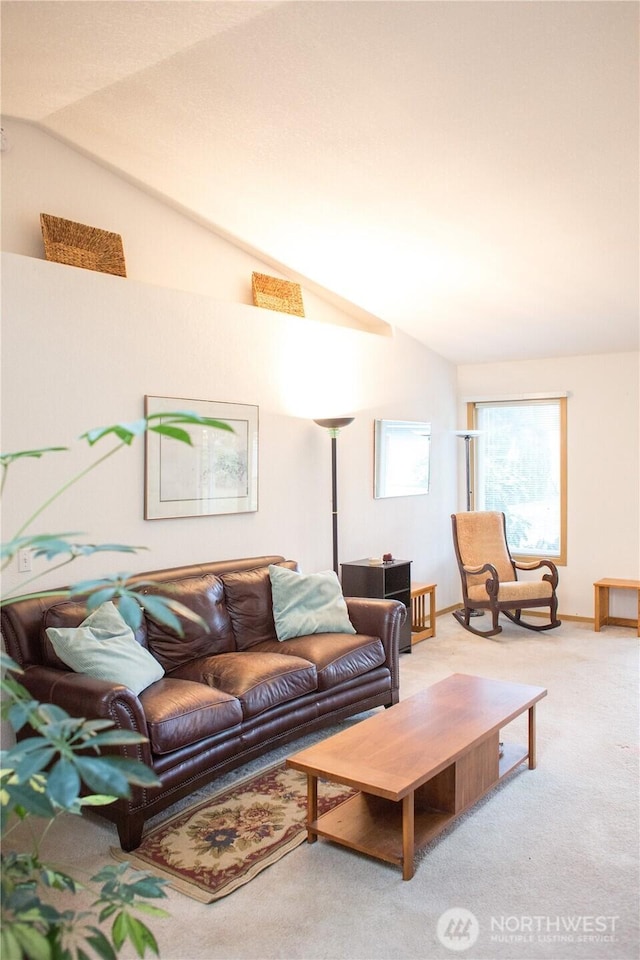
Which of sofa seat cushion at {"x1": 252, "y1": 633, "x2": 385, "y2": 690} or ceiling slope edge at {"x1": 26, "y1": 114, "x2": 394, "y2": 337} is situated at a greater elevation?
ceiling slope edge at {"x1": 26, "y1": 114, "x2": 394, "y2": 337}

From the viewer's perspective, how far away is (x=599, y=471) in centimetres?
660

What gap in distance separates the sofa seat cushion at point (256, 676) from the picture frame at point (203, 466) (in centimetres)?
93

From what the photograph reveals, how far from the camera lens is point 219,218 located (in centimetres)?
471

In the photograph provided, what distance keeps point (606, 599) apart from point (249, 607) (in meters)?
3.61

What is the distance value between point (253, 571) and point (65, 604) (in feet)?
4.17

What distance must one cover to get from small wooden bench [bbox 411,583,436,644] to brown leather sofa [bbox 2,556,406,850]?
1612 mm

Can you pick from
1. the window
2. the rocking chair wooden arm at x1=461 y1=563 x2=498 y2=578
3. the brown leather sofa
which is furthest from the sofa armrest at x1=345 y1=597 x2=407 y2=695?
the window

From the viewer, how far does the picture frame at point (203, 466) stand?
420 centimetres

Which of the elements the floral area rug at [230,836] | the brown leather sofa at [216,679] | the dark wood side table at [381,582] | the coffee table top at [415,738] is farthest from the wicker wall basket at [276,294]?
the floral area rug at [230,836]

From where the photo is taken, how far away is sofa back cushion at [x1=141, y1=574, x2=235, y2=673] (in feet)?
12.2

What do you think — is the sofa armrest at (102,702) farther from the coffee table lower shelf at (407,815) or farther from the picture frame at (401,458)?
the picture frame at (401,458)

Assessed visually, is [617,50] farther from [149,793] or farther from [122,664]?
[149,793]

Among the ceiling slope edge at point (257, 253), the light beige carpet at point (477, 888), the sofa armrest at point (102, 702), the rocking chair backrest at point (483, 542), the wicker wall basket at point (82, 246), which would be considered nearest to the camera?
the light beige carpet at point (477, 888)

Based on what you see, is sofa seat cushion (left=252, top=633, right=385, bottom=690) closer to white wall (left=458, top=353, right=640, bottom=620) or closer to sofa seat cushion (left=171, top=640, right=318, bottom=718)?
sofa seat cushion (left=171, top=640, right=318, bottom=718)
